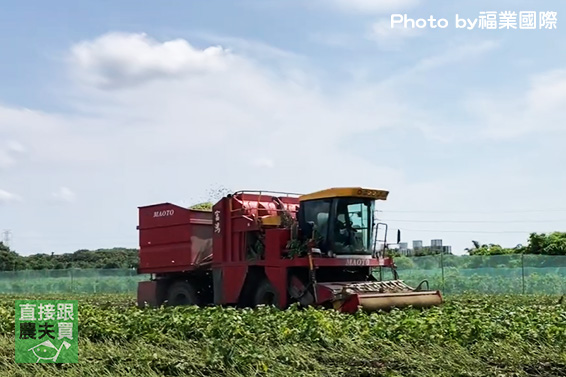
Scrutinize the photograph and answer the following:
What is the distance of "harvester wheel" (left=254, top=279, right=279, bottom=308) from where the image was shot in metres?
15.2

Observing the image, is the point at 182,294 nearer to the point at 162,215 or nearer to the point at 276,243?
the point at 162,215

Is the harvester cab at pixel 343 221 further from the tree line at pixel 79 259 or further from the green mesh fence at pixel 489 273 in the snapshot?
Result: the tree line at pixel 79 259

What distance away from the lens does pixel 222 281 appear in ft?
54.2

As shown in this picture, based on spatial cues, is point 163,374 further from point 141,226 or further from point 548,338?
point 141,226

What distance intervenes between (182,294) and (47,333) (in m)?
9.93

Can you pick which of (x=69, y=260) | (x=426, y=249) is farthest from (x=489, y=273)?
(x=69, y=260)

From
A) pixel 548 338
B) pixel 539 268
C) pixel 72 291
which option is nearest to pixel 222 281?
pixel 548 338

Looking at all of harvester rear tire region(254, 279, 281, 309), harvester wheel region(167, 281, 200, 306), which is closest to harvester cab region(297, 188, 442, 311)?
harvester rear tire region(254, 279, 281, 309)

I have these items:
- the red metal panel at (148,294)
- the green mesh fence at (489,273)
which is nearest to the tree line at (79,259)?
the green mesh fence at (489,273)

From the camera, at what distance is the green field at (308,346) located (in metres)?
7.09

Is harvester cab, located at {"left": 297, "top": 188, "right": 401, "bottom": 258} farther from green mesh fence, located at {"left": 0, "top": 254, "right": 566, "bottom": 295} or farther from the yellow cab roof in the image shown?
green mesh fence, located at {"left": 0, "top": 254, "right": 566, "bottom": 295}

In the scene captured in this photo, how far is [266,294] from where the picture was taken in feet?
50.9

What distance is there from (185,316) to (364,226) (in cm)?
627

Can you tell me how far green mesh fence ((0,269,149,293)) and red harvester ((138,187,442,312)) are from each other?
1688 cm
